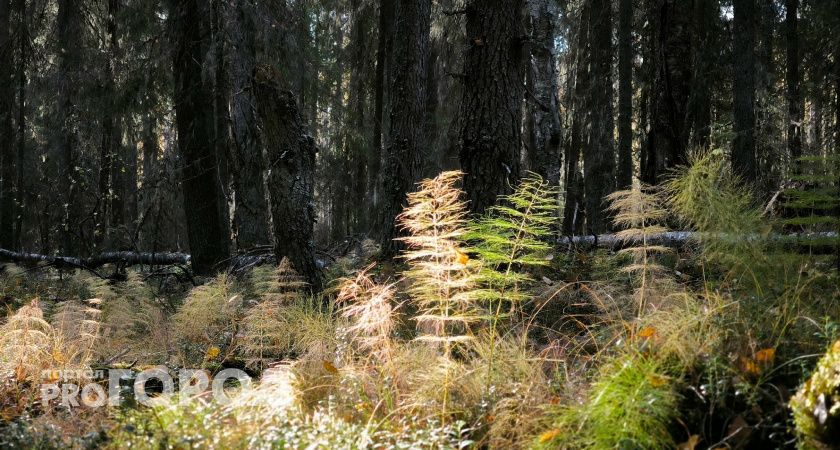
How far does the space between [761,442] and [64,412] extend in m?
3.76

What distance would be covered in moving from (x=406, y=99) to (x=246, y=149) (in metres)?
2.57

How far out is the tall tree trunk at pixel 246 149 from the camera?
29.2 ft

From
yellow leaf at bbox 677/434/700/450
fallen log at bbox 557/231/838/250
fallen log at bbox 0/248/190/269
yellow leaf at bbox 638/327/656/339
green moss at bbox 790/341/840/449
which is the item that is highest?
fallen log at bbox 557/231/838/250

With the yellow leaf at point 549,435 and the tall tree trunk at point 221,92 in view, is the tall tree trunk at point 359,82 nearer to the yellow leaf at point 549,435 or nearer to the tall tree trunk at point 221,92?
the tall tree trunk at point 221,92

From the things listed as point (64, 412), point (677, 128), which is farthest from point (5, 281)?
point (677, 128)

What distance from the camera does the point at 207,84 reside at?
9172 millimetres

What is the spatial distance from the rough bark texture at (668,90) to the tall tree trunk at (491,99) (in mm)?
2697

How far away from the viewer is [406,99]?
27.8 ft

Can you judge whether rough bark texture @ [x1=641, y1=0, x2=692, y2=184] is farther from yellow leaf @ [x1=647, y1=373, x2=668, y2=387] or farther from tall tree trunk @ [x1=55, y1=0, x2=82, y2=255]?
tall tree trunk @ [x1=55, y1=0, x2=82, y2=255]

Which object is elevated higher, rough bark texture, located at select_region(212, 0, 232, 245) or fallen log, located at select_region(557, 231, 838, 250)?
rough bark texture, located at select_region(212, 0, 232, 245)

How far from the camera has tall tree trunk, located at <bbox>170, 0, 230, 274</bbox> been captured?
9.25 metres

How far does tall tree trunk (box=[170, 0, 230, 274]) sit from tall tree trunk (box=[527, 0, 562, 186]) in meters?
4.73

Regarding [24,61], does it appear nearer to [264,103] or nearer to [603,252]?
[264,103]

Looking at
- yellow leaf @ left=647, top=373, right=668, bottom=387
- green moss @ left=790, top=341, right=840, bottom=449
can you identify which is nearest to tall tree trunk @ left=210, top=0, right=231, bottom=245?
yellow leaf @ left=647, top=373, right=668, bottom=387
